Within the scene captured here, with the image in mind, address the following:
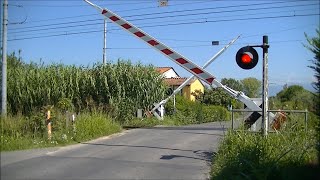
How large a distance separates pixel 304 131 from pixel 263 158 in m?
1.99

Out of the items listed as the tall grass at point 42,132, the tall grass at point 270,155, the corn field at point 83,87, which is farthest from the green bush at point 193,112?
the tall grass at point 270,155

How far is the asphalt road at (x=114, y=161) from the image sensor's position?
8984 mm

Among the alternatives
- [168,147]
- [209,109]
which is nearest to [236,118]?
[168,147]

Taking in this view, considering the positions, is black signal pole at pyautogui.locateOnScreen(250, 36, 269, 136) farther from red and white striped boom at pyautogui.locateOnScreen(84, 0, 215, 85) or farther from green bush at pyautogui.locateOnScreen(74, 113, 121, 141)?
green bush at pyautogui.locateOnScreen(74, 113, 121, 141)

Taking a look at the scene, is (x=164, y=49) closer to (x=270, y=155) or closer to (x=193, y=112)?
(x=270, y=155)

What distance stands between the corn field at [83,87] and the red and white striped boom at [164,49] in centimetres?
836

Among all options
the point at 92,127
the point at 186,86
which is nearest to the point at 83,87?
the point at 92,127

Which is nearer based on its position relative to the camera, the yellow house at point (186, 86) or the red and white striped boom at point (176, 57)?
the red and white striped boom at point (176, 57)

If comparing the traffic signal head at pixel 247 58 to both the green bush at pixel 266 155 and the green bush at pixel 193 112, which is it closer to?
the green bush at pixel 266 155

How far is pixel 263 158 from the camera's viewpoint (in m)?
8.12

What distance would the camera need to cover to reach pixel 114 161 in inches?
423

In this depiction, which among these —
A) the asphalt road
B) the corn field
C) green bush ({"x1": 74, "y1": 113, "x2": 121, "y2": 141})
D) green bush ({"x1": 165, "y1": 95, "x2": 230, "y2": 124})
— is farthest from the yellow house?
the asphalt road

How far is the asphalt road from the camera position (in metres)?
8.98

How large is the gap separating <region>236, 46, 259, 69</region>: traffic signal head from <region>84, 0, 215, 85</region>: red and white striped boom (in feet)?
6.57
